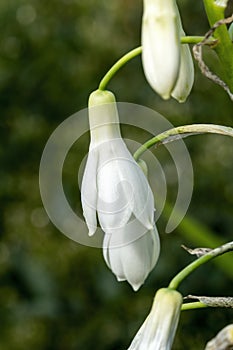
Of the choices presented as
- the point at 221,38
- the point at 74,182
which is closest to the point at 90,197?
the point at 221,38

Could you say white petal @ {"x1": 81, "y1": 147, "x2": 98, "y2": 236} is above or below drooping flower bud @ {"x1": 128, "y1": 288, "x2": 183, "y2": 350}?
above

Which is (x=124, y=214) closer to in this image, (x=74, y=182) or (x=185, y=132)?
(x=185, y=132)

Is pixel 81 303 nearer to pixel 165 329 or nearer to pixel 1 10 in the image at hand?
pixel 1 10

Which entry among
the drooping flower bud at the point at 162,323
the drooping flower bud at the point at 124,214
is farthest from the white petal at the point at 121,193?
the drooping flower bud at the point at 162,323

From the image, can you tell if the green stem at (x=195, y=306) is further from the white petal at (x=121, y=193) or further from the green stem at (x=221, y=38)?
the green stem at (x=221, y=38)

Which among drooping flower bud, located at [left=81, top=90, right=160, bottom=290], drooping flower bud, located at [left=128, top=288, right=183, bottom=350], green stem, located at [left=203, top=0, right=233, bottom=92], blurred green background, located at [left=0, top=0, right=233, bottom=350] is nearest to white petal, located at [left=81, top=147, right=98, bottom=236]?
drooping flower bud, located at [left=81, top=90, right=160, bottom=290]

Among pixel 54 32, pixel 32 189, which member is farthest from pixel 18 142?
pixel 54 32

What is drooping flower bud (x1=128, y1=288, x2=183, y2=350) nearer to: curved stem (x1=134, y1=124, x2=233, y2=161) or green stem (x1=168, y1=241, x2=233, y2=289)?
green stem (x1=168, y1=241, x2=233, y2=289)
